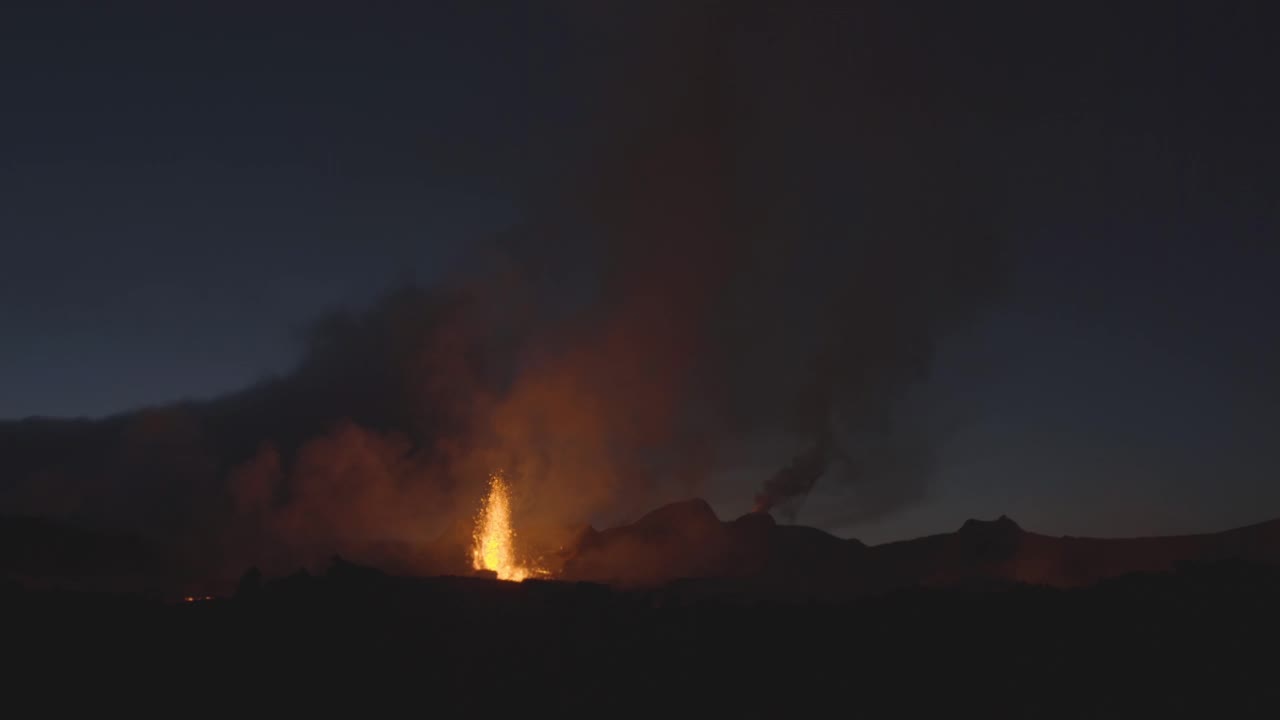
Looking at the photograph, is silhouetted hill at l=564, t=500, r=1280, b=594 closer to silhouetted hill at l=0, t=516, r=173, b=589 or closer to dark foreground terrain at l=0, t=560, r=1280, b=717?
dark foreground terrain at l=0, t=560, r=1280, b=717

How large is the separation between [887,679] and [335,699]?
24.5 m

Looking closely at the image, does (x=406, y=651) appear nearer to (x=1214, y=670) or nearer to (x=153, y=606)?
(x=153, y=606)

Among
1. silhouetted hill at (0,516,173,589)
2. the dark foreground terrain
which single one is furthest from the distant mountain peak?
silhouetted hill at (0,516,173,589)

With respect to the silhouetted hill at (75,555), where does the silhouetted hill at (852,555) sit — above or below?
below

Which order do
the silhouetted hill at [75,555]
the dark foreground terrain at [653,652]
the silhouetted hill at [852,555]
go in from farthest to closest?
the silhouetted hill at [852,555] < the silhouetted hill at [75,555] < the dark foreground terrain at [653,652]

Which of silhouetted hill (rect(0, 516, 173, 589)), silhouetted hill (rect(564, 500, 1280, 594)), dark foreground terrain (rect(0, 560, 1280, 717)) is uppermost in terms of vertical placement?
silhouetted hill (rect(0, 516, 173, 589))

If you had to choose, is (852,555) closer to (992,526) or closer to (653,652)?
(992,526)

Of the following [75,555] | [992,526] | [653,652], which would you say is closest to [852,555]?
[992,526]

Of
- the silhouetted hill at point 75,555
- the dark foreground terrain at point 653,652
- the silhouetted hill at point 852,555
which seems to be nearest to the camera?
the dark foreground terrain at point 653,652

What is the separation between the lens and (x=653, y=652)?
50.9 metres

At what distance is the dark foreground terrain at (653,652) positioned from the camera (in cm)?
4306

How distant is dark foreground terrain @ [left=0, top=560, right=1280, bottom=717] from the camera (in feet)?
141

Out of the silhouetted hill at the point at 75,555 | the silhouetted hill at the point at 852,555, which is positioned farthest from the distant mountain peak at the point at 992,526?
the silhouetted hill at the point at 75,555

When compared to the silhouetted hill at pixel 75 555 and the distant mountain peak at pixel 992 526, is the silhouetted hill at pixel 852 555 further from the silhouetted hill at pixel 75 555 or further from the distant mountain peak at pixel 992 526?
the silhouetted hill at pixel 75 555
